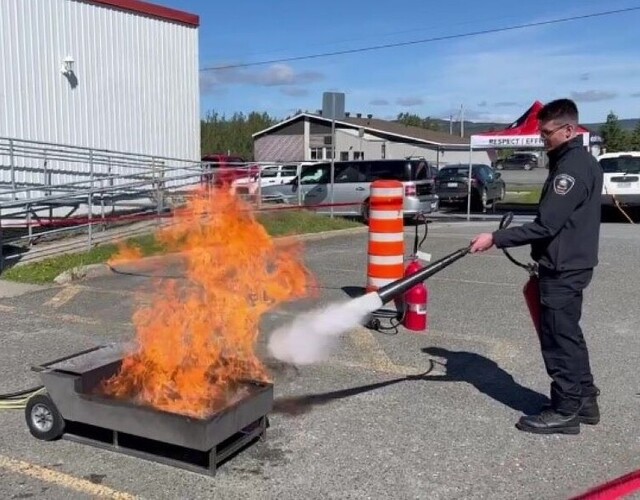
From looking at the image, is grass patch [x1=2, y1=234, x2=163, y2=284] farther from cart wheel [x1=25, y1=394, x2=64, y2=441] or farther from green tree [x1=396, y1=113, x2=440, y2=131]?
green tree [x1=396, y1=113, x2=440, y2=131]

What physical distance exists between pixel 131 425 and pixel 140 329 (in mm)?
787

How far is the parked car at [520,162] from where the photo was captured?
232 feet

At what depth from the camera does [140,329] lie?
479cm

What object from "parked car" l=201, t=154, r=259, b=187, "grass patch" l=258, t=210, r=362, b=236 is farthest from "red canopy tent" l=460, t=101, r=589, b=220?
"parked car" l=201, t=154, r=259, b=187

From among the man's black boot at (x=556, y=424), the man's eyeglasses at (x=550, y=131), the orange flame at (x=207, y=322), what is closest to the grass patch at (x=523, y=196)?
the man's eyeglasses at (x=550, y=131)

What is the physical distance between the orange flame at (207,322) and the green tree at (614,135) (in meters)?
62.8

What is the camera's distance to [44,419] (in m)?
4.57

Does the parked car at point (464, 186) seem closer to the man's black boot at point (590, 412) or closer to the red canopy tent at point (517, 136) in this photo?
the red canopy tent at point (517, 136)

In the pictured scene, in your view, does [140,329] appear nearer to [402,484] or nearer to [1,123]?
[402,484]

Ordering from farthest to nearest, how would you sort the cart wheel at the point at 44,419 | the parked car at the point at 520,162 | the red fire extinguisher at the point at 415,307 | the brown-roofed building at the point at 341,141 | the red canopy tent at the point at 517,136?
the parked car at the point at 520,162 → the brown-roofed building at the point at 341,141 → the red canopy tent at the point at 517,136 → the red fire extinguisher at the point at 415,307 → the cart wheel at the point at 44,419

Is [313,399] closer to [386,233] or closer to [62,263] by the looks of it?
[386,233]

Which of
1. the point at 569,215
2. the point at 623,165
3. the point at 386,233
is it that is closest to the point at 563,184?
the point at 569,215

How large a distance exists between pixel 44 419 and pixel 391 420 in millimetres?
2229

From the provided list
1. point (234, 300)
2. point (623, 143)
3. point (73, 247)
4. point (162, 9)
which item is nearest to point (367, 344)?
point (234, 300)
